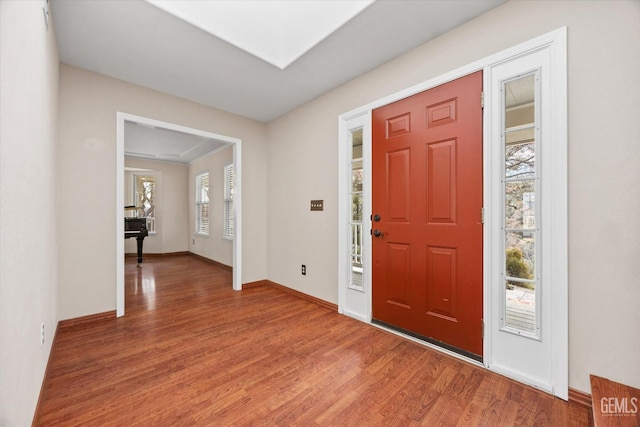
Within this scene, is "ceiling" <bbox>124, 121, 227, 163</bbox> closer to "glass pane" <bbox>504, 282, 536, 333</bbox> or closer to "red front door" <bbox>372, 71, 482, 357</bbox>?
"red front door" <bbox>372, 71, 482, 357</bbox>

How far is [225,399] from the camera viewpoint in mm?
1552

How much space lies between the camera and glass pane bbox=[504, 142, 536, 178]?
1724 mm

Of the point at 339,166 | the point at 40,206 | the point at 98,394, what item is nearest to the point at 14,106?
the point at 40,206

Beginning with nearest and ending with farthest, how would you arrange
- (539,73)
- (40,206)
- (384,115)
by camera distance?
(40,206) < (539,73) < (384,115)

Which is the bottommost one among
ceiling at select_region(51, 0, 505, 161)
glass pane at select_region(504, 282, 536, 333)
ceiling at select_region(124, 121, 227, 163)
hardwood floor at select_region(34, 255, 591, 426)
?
hardwood floor at select_region(34, 255, 591, 426)

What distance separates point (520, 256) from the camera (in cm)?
177

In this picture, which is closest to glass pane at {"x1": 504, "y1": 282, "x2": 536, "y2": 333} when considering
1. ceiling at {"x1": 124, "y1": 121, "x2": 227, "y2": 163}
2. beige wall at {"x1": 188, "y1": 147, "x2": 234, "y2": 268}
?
ceiling at {"x1": 124, "y1": 121, "x2": 227, "y2": 163}

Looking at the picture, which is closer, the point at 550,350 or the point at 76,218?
the point at 550,350

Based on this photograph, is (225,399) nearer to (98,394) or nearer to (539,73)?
(98,394)

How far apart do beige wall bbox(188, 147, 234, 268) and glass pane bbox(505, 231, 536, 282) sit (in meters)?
4.51

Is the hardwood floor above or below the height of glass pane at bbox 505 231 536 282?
below

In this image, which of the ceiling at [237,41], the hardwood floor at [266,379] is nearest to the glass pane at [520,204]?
the hardwood floor at [266,379]

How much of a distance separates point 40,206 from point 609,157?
330 cm

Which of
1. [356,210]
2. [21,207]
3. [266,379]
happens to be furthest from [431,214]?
[21,207]
